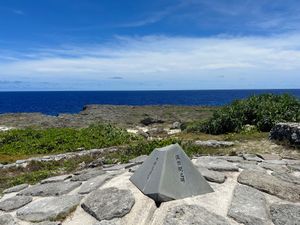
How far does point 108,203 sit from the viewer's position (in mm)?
6367

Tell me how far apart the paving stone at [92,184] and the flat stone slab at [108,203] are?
387 mm

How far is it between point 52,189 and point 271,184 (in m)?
4.29

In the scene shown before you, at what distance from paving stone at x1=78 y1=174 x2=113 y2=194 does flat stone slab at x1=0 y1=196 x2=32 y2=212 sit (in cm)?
106

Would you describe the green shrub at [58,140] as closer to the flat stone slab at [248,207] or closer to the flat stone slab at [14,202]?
the flat stone slab at [14,202]

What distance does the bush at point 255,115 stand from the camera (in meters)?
18.0

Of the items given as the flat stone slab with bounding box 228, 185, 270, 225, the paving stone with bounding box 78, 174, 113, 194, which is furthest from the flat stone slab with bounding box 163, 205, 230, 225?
the paving stone with bounding box 78, 174, 113, 194

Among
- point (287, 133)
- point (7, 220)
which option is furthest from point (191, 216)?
point (287, 133)

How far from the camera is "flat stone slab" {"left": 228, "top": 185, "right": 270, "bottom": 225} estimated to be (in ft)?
19.2

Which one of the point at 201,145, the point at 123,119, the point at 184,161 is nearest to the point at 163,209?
the point at 184,161

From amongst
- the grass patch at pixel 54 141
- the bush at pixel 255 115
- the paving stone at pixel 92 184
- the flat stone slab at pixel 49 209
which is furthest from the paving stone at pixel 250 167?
the grass patch at pixel 54 141

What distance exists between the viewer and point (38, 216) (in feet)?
21.5

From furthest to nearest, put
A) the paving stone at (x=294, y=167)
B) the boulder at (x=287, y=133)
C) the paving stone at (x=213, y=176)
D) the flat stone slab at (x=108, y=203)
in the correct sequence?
1. the boulder at (x=287, y=133)
2. the paving stone at (x=294, y=167)
3. the paving stone at (x=213, y=176)
4. the flat stone slab at (x=108, y=203)

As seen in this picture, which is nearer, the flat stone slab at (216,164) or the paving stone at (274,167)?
the flat stone slab at (216,164)

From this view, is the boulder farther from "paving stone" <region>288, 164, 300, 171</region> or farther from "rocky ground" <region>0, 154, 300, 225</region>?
"rocky ground" <region>0, 154, 300, 225</region>
